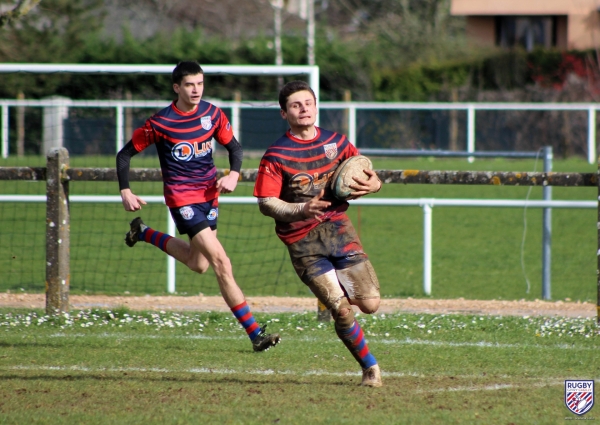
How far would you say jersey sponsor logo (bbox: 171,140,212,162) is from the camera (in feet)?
20.7

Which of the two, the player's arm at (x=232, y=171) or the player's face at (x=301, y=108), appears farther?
the player's arm at (x=232, y=171)

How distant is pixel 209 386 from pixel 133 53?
98.5 feet

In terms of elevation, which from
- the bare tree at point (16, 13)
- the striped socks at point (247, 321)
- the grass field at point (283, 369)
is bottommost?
the grass field at point (283, 369)

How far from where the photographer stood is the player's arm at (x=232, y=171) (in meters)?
6.29

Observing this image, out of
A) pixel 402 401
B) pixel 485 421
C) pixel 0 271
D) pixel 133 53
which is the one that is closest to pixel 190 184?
pixel 402 401

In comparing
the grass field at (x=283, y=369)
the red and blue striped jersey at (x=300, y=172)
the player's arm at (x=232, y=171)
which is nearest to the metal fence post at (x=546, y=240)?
the grass field at (x=283, y=369)

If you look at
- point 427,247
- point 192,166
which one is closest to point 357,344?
point 192,166

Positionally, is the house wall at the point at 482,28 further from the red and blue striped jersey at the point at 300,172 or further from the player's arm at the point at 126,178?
the red and blue striped jersey at the point at 300,172

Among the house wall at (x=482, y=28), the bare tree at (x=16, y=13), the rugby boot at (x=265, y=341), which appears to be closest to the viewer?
the rugby boot at (x=265, y=341)

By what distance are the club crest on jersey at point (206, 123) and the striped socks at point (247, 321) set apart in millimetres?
1287

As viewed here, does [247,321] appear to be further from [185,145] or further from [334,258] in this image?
[185,145]

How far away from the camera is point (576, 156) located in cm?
2369

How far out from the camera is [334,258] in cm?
556

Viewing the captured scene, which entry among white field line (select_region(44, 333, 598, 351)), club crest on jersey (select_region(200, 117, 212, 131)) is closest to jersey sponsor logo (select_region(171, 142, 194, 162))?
club crest on jersey (select_region(200, 117, 212, 131))
